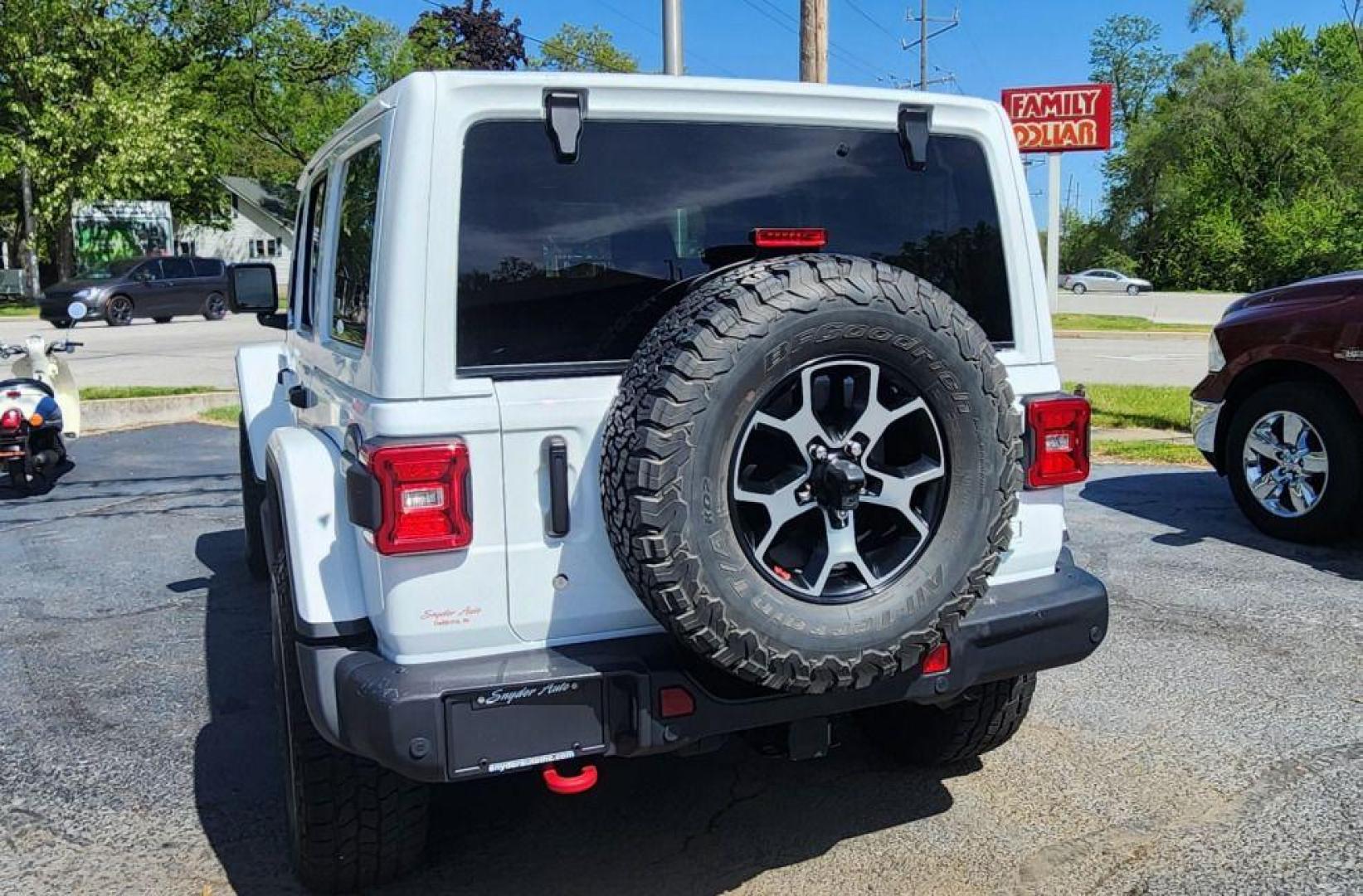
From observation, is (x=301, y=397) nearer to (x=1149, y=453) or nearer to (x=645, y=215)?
(x=645, y=215)

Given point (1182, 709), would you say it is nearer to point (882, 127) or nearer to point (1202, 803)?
point (1202, 803)

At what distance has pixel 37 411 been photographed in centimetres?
798

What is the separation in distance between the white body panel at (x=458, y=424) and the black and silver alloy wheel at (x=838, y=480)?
38 centimetres

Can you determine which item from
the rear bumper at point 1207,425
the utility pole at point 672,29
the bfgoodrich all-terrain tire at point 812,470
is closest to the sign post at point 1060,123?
the utility pole at point 672,29

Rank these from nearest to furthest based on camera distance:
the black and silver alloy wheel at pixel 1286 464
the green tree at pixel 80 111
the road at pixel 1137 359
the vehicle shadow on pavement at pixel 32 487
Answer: the black and silver alloy wheel at pixel 1286 464 < the vehicle shadow on pavement at pixel 32 487 < the road at pixel 1137 359 < the green tree at pixel 80 111

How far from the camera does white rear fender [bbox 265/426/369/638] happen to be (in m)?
2.74

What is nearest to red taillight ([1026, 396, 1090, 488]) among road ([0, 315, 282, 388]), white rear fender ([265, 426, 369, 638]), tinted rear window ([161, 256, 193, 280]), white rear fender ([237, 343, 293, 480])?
white rear fender ([265, 426, 369, 638])

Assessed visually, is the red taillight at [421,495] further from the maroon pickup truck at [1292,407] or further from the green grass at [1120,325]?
the green grass at [1120,325]

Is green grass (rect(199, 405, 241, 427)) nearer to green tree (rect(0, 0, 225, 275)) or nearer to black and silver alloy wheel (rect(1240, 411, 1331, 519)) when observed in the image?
black and silver alloy wheel (rect(1240, 411, 1331, 519))

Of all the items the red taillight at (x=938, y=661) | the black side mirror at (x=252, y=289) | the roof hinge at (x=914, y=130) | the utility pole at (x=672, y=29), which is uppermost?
the utility pole at (x=672, y=29)

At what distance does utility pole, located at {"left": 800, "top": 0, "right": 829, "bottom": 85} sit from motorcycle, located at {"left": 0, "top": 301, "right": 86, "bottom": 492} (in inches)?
296

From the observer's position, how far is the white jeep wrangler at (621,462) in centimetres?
252

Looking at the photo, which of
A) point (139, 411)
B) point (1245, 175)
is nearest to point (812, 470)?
point (139, 411)

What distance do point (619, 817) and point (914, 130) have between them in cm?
215
